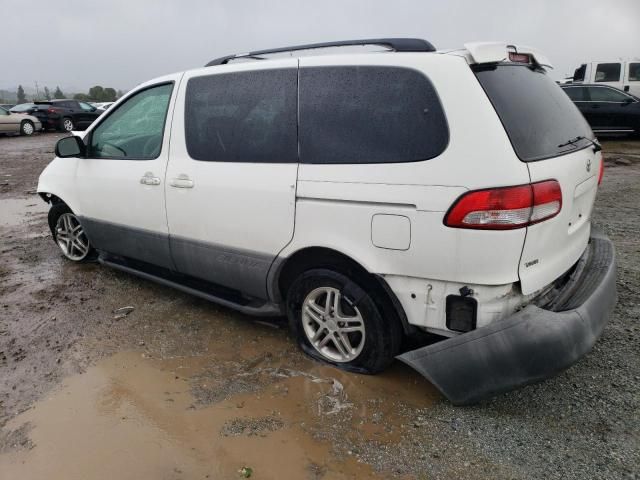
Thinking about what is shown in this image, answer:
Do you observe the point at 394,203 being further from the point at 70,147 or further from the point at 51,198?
the point at 51,198

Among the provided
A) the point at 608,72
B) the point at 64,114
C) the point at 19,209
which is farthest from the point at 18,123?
the point at 608,72

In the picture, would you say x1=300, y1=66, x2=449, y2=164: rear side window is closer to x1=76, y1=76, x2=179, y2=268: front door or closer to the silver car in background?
x1=76, y1=76, x2=179, y2=268: front door

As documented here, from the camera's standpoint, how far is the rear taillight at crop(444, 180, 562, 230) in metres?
2.24

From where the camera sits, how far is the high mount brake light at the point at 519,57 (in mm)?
2644

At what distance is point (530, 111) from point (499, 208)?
64cm

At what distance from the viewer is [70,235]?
4.89 metres

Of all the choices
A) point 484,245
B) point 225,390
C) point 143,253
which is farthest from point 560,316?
point 143,253

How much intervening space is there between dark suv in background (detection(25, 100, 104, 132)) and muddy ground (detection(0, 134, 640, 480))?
67.8 ft

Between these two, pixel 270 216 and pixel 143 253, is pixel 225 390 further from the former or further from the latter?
pixel 143 253

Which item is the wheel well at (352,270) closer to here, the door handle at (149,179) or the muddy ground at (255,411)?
the muddy ground at (255,411)

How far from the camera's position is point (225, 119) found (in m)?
3.23

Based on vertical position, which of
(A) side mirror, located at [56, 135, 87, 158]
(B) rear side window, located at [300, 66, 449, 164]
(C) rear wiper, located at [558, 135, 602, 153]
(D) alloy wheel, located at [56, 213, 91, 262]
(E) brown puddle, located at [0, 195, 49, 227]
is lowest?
(E) brown puddle, located at [0, 195, 49, 227]

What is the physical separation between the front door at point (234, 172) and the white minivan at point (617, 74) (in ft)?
46.8

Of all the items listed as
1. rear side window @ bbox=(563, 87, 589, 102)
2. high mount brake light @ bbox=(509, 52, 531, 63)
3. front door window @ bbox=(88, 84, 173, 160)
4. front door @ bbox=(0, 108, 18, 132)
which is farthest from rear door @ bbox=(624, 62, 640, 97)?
front door @ bbox=(0, 108, 18, 132)
